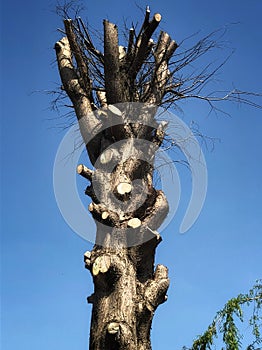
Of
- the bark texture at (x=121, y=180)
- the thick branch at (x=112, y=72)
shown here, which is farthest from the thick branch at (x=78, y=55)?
the thick branch at (x=112, y=72)

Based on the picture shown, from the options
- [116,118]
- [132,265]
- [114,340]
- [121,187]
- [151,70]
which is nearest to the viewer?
[114,340]

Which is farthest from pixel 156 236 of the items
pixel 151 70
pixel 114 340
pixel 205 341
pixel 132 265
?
pixel 151 70

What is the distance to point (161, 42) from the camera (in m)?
5.46

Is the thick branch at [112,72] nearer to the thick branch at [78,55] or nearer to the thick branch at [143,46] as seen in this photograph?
the thick branch at [143,46]

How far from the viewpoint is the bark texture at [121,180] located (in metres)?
3.74

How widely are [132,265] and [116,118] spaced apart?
53.2 inches

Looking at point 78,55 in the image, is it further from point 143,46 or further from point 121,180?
point 121,180

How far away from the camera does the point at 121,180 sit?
428 centimetres

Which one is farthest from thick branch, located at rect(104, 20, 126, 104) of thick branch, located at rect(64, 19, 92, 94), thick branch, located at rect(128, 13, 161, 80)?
thick branch, located at rect(64, 19, 92, 94)

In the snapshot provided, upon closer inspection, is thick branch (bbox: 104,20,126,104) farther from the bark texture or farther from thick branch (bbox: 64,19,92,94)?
thick branch (bbox: 64,19,92,94)

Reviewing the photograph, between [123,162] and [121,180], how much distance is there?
0.72ft

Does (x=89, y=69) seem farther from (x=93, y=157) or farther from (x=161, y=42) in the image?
(x=93, y=157)

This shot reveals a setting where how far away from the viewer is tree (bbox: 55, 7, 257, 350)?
12.3 ft

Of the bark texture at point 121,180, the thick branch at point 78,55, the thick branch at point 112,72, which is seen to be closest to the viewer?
the bark texture at point 121,180
